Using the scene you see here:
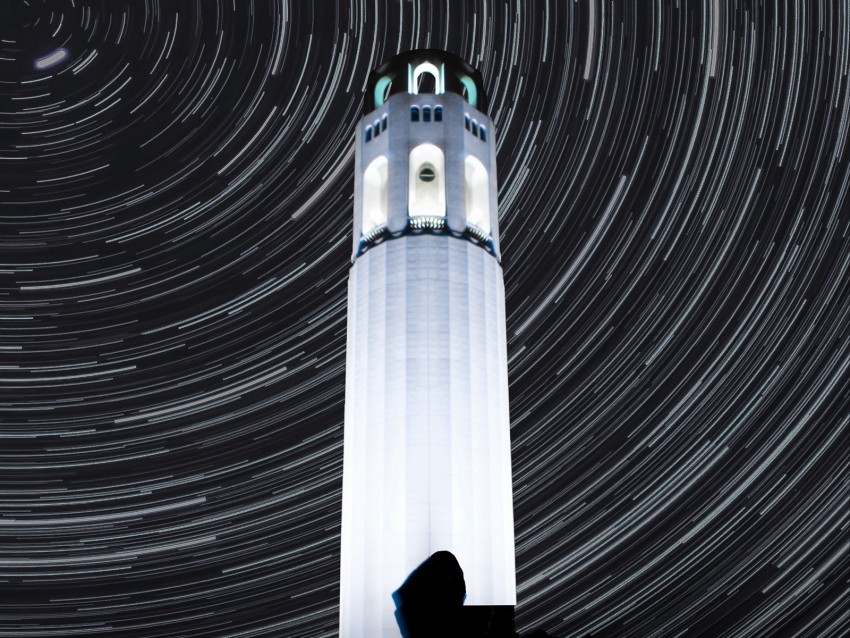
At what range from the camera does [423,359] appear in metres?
25.4

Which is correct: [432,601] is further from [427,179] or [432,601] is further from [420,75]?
[420,75]

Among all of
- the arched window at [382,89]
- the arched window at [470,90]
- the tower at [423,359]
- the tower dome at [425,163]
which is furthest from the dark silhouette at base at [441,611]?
the arched window at [470,90]

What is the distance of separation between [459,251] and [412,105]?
5686 mm

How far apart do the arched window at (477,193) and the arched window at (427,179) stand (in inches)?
37.0

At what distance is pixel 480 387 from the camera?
25578mm

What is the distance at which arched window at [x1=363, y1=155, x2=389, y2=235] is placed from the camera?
93.7 ft

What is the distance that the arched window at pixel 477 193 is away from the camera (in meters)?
28.8

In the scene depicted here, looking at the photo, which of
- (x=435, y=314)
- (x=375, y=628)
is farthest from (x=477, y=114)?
(x=375, y=628)

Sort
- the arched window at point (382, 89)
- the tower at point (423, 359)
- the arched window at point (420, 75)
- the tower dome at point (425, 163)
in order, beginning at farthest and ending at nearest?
the arched window at point (382, 89)
the arched window at point (420, 75)
the tower dome at point (425, 163)
the tower at point (423, 359)

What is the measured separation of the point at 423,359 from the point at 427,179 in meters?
6.44

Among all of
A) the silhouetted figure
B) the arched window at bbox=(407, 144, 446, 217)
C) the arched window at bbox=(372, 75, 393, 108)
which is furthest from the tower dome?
the silhouetted figure

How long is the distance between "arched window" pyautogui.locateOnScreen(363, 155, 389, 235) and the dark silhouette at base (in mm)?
18756

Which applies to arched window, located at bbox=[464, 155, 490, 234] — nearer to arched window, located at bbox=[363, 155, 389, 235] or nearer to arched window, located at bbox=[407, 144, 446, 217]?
arched window, located at bbox=[407, 144, 446, 217]

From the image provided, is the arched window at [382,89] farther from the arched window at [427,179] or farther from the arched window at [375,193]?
the arched window at [427,179]
